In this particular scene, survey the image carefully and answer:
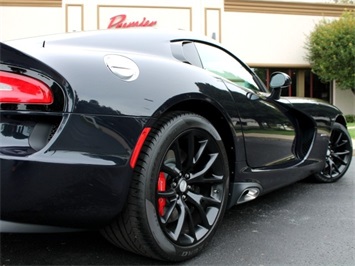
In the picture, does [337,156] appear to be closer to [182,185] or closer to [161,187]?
[182,185]

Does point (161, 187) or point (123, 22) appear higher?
point (123, 22)

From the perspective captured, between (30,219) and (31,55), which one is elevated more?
(31,55)

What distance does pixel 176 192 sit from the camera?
86.1 inches

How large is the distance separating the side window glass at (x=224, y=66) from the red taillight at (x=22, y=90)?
136cm

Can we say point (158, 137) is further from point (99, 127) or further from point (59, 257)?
point (59, 257)

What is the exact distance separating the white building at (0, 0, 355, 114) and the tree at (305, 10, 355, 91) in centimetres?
110

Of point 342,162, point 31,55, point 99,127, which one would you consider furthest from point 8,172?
point 342,162

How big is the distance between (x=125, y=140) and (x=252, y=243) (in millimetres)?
1245

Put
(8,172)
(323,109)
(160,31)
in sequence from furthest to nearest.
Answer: (323,109) → (160,31) → (8,172)

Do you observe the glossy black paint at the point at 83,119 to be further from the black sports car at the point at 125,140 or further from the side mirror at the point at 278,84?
the side mirror at the point at 278,84

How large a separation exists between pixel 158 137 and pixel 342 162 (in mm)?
3380

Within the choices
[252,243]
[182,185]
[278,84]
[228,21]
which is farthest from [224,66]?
[228,21]

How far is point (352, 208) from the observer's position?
3.58 metres

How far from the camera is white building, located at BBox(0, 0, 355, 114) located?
1758 centimetres
